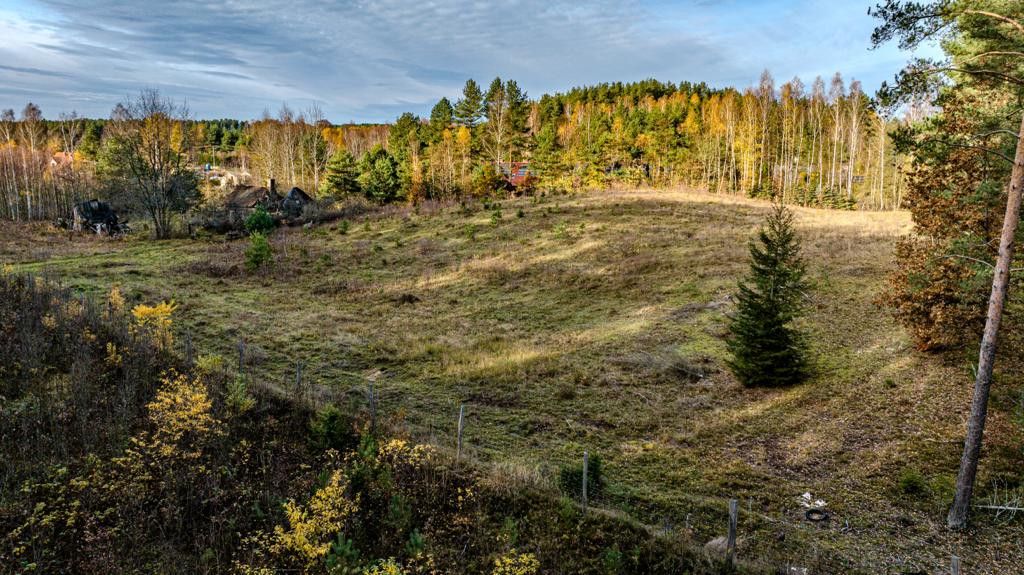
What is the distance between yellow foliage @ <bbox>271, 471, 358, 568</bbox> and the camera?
687 centimetres

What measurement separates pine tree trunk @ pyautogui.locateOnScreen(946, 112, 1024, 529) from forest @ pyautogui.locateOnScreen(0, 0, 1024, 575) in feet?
0.13

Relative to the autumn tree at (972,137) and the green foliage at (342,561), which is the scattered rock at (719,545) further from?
the green foliage at (342,561)

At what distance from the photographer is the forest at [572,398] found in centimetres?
761

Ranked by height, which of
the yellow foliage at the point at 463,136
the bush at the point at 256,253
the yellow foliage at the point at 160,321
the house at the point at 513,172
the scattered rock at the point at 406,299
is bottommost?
the scattered rock at the point at 406,299

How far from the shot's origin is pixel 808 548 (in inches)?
327

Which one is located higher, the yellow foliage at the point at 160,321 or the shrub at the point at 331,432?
the yellow foliage at the point at 160,321

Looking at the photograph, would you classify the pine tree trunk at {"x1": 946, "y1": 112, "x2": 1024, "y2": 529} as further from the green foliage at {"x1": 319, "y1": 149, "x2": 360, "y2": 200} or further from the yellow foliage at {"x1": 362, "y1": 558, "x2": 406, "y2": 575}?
the green foliage at {"x1": 319, "y1": 149, "x2": 360, "y2": 200}

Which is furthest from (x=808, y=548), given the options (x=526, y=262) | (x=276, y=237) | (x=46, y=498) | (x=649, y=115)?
(x=649, y=115)

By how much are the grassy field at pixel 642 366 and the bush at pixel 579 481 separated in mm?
270

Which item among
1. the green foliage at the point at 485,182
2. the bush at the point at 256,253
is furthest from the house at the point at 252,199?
the bush at the point at 256,253

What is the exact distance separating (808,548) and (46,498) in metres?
11.8

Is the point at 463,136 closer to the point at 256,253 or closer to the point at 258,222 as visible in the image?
the point at 258,222

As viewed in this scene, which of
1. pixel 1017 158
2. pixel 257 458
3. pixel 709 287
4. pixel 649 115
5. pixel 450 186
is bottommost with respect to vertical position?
pixel 257 458

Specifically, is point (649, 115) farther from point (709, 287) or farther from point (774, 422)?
point (774, 422)
